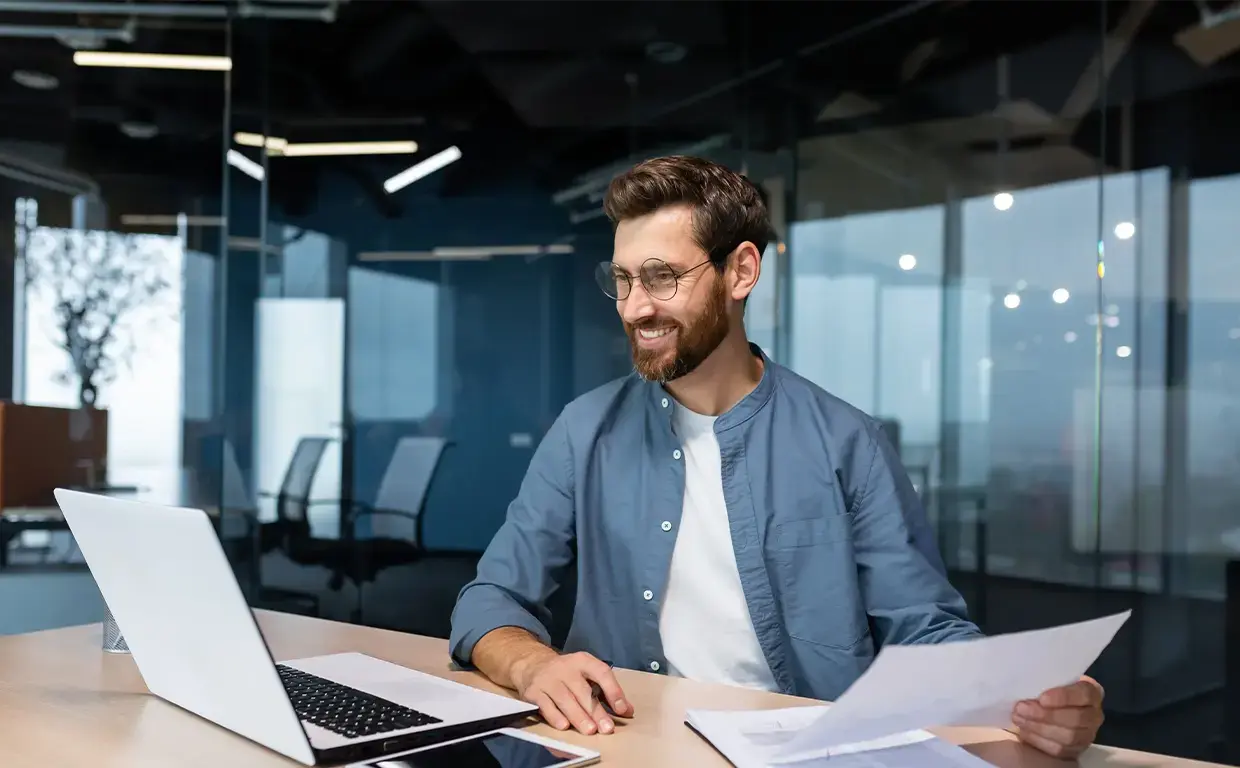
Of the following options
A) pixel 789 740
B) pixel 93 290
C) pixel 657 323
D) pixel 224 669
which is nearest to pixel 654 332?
pixel 657 323

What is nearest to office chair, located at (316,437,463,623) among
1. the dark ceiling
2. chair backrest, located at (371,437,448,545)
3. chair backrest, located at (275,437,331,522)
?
chair backrest, located at (371,437,448,545)

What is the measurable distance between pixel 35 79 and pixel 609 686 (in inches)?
176

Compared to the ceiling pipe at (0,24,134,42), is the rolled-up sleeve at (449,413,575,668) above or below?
below

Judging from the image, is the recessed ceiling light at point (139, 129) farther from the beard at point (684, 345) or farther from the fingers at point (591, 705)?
the fingers at point (591, 705)

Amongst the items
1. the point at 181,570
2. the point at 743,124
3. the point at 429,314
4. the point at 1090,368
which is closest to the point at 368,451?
the point at 429,314

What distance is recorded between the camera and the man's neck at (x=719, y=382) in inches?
72.8

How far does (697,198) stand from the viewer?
1777 mm

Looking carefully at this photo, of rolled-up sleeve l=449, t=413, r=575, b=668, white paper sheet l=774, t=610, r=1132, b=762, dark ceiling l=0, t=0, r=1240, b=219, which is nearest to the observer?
white paper sheet l=774, t=610, r=1132, b=762

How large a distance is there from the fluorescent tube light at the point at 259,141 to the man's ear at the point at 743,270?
349cm

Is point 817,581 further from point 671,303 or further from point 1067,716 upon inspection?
point 1067,716

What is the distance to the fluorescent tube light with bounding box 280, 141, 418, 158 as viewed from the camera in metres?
4.75

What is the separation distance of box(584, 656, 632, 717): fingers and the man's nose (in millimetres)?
627

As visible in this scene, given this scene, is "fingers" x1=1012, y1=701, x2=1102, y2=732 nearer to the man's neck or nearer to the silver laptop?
the silver laptop

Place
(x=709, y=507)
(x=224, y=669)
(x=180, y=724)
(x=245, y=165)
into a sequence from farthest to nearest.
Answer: (x=245, y=165), (x=709, y=507), (x=180, y=724), (x=224, y=669)
